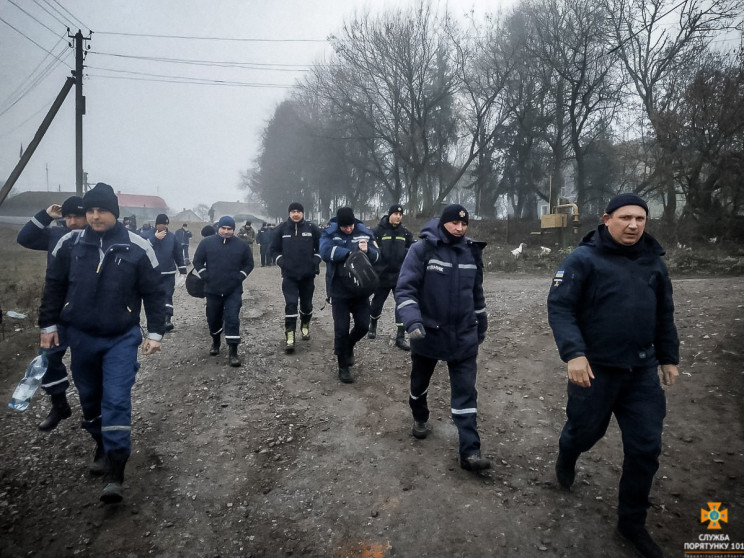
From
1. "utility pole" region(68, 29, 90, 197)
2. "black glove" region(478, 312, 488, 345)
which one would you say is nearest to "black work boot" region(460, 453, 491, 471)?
"black glove" region(478, 312, 488, 345)

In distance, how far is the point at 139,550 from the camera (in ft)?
8.90

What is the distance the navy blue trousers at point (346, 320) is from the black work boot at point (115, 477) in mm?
2666

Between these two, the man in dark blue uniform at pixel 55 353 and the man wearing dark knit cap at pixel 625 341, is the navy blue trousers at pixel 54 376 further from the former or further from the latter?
the man wearing dark knit cap at pixel 625 341

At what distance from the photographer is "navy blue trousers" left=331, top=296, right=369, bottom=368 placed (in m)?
5.40

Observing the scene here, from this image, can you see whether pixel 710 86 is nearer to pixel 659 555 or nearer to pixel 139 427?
pixel 659 555

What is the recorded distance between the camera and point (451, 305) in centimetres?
351

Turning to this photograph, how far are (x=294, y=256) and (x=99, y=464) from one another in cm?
356

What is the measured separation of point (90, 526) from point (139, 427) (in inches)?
57.7

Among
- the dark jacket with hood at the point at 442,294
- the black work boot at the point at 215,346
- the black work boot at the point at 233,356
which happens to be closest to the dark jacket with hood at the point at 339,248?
the black work boot at the point at 233,356

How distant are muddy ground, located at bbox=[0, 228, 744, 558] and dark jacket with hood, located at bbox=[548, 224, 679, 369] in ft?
0.42

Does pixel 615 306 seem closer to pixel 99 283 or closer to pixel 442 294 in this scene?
pixel 442 294

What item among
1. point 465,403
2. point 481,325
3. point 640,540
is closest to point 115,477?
point 465,403

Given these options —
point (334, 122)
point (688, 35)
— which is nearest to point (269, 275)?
point (334, 122)

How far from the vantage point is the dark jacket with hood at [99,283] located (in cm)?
323
